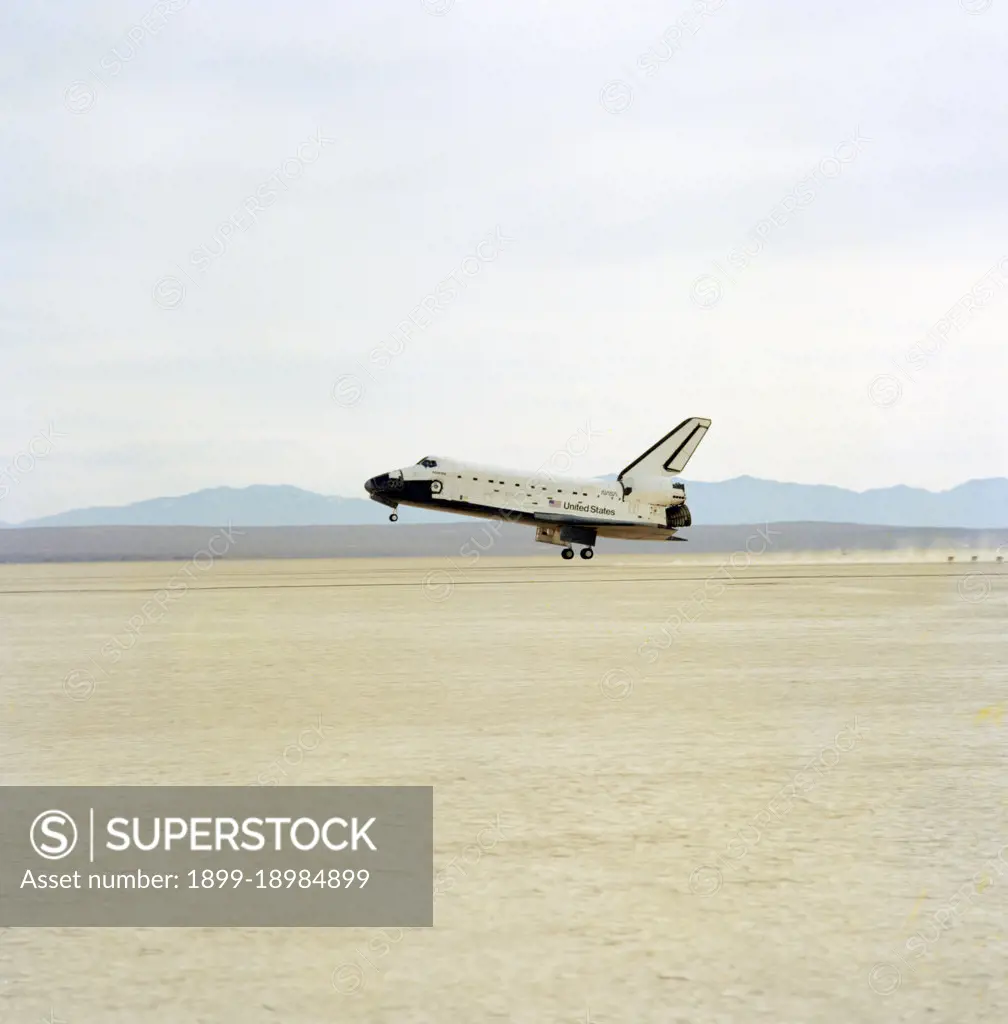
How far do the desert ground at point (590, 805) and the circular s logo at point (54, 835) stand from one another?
1.55 meters

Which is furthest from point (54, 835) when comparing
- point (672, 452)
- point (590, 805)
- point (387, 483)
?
point (672, 452)

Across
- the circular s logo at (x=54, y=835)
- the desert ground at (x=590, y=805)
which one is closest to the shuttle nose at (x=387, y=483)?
the desert ground at (x=590, y=805)

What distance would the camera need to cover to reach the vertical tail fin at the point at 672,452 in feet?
287

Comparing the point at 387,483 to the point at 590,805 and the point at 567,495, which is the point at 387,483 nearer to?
the point at 567,495

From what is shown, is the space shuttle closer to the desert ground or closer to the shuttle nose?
the shuttle nose

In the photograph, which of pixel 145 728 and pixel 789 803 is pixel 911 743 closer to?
pixel 789 803

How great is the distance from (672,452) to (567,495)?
10618mm

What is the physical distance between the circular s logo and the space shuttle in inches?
2227

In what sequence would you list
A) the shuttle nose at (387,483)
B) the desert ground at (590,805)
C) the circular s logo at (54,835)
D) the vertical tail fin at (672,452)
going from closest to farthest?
the desert ground at (590,805), the circular s logo at (54,835), the shuttle nose at (387,483), the vertical tail fin at (672,452)

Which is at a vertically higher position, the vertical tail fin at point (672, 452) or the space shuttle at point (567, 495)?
the vertical tail fin at point (672, 452)

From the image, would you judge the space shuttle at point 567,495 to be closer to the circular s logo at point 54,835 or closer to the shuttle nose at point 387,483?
the shuttle nose at point 387,483

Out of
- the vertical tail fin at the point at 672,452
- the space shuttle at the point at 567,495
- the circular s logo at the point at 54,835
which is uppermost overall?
the vertical tail fin at the point at 672,452

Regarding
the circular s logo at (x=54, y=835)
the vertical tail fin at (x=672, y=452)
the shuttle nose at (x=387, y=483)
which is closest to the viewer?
the circular s logo at (x=54, y=835)

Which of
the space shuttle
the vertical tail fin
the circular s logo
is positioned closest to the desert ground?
the circular s logo
